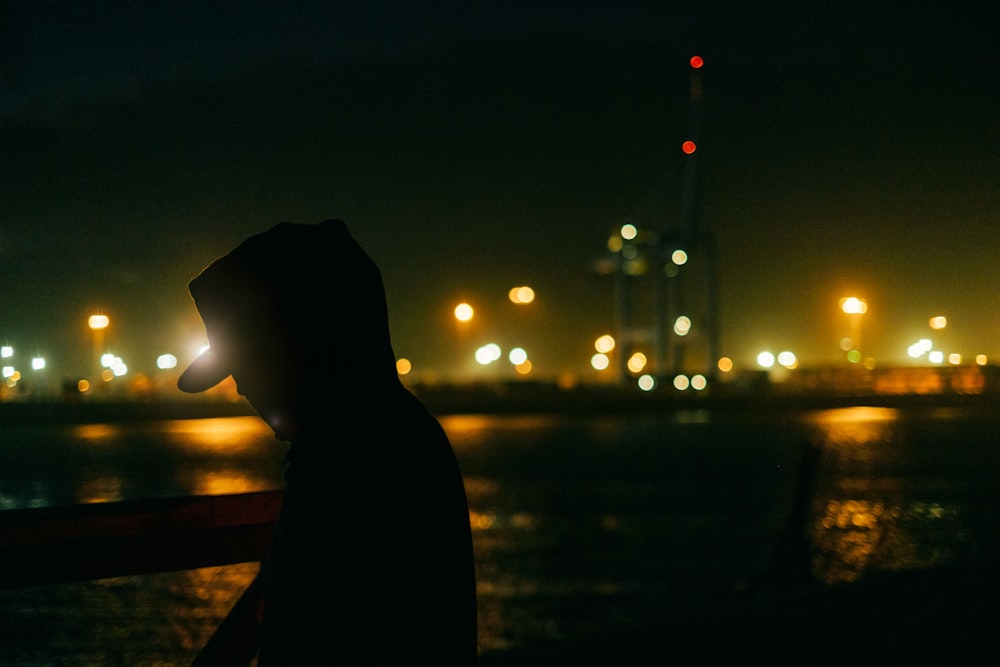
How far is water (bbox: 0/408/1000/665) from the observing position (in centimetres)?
757

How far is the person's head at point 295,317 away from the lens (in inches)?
72.7

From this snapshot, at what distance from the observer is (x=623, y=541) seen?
1288 cm

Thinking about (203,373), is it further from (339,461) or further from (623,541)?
(623,541)

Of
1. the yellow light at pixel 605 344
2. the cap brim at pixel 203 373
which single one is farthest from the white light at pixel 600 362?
the cap brim at pixel 203 373

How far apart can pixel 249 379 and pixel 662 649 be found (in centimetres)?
497

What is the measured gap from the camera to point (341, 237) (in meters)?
1.89

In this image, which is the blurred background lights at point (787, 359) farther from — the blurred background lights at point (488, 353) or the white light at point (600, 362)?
the blurred background lights at point (488, 353)

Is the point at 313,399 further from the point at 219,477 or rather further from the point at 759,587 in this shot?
the point at 219,477

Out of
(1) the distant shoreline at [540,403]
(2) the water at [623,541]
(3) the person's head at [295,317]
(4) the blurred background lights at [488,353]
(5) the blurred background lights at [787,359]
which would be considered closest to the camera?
(3) the person's head at [295,317]

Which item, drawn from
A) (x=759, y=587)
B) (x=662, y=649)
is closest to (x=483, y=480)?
(x=759, y=587)

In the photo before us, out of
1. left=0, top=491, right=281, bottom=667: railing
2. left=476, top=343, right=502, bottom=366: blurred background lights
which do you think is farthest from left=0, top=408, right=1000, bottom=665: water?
left=476, top=343, right=502, bottom=366: blurred background lights

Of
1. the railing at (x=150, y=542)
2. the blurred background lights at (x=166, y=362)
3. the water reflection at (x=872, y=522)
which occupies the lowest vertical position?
the water reflection at (x=872, y=522)

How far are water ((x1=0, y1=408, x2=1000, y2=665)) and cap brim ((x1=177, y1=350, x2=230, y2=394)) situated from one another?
15.3 ft

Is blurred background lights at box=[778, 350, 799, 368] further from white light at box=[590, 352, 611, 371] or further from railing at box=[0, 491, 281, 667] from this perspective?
railing at box=[0, 491, 281, 667]
